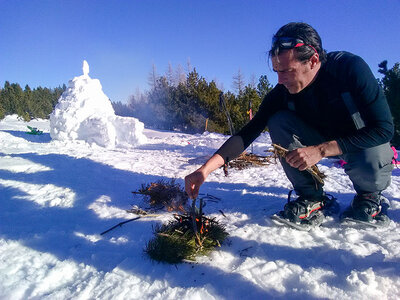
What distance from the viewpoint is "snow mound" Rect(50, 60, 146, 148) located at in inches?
340

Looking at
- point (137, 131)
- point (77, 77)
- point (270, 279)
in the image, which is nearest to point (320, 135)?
point (270, 279)

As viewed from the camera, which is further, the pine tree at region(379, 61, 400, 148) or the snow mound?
the pine tree at region(379, 61, 400, 148)

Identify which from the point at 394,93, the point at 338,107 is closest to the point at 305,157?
the point at 338,107

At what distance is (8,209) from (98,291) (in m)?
1.68

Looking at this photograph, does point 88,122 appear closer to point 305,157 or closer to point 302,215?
point 302,215

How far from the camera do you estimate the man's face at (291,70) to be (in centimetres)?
153

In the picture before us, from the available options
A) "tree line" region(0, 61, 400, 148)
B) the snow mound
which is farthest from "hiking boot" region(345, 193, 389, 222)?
the snow mound

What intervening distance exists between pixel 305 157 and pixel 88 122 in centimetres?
892

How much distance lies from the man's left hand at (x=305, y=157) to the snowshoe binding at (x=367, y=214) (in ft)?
2.16

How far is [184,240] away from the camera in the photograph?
146 centimetres

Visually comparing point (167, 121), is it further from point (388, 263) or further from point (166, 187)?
point (388, 263)

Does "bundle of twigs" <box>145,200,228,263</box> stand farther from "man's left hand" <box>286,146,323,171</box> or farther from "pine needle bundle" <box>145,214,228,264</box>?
"man's left hand" <box>286,146,323,171</box>

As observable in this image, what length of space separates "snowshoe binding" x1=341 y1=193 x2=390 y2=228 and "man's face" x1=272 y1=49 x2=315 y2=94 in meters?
0.96

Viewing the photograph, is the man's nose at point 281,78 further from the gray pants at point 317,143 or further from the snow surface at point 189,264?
the snow surface at point 189,264
